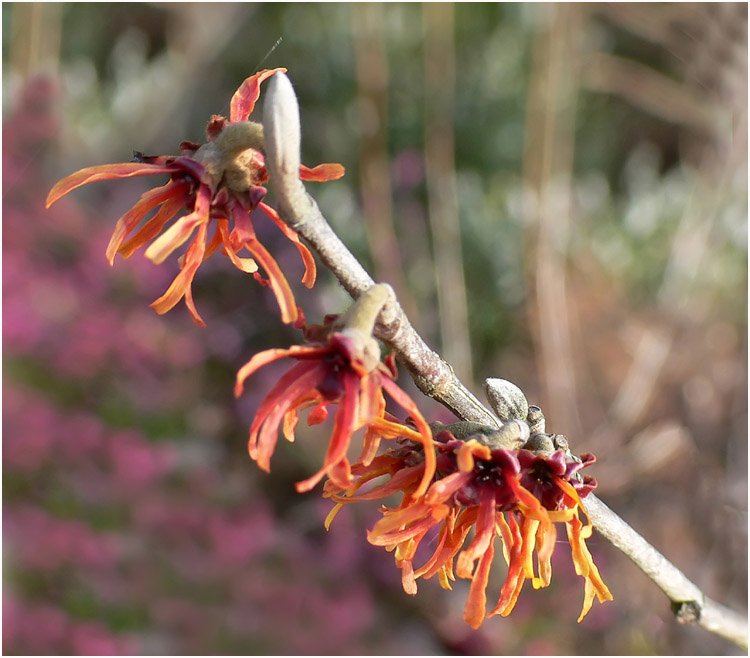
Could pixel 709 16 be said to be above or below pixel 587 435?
above

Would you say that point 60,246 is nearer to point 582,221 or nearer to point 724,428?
point 582,221

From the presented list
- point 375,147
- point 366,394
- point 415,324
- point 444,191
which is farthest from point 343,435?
point 444,191

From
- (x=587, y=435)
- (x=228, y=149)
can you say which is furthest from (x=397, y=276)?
(x=228, y=149)

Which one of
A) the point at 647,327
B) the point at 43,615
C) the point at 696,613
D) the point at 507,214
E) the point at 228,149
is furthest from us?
the point at 507,214

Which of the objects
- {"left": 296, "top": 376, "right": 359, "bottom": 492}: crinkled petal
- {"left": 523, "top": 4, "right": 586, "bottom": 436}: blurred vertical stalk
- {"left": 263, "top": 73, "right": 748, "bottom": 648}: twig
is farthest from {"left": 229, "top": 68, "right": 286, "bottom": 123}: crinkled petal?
{"left": 523, "top": 4, "right": 586, "bottom": 436}: blurred vertical stalk

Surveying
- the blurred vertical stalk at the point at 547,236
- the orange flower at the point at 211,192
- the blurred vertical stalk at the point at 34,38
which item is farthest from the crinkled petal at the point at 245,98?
the blurred vertical stalk at the point at 34,38

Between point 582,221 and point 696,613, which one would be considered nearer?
point 696,613

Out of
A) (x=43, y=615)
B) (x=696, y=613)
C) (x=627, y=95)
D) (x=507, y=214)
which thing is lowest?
(x=43, y=615)
